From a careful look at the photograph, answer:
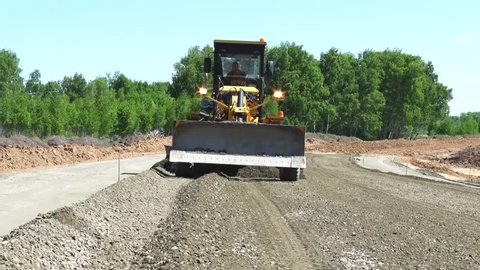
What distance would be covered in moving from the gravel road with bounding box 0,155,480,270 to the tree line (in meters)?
46.3

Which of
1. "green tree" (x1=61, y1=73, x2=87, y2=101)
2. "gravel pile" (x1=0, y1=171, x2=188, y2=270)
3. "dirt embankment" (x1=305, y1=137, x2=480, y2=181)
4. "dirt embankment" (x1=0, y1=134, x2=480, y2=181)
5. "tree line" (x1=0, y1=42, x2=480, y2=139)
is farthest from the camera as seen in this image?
"green tree" (x1=61, y1=73, x2=87, y2=101)

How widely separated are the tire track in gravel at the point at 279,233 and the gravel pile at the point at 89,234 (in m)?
1.91

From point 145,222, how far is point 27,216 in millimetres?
2468

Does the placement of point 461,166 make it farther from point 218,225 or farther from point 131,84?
point 131,84

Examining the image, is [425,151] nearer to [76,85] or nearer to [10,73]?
[76,85]

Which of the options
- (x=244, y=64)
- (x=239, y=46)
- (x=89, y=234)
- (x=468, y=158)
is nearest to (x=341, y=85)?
(x=468, y=158)

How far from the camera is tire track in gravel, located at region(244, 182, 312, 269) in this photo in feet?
27.4

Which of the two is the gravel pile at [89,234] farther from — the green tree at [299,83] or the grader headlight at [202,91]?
the green tree at [299,83]

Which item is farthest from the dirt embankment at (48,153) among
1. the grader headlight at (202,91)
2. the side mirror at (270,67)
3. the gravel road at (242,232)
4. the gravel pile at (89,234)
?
the gravel pile at (89,234)

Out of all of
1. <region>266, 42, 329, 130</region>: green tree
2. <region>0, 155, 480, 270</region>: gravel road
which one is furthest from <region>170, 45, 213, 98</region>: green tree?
<region>0, 155, 480, 270</region>: gravel road

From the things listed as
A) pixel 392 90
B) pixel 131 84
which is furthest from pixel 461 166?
pixel 131 84

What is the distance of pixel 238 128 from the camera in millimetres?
18062

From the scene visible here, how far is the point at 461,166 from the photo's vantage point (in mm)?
42812

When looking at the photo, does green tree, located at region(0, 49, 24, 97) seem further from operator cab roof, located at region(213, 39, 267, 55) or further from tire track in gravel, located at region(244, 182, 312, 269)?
tire track in gravel, located at region(244, 182, 312, 269)
